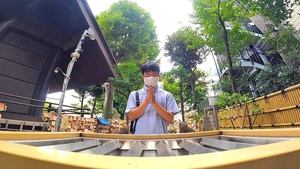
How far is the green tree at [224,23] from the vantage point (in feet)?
35.6

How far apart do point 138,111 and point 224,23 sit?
10.1 m

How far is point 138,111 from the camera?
242 centimetres

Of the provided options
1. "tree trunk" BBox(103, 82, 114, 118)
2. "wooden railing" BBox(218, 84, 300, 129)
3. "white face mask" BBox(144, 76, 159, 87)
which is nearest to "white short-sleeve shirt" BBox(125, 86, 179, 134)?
"white face mask" BBox(144, 76, 159, 87)

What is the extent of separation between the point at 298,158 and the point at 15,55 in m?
7.13

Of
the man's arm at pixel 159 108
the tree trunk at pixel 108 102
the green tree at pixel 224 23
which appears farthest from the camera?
the tree trunk at pixel 108 102

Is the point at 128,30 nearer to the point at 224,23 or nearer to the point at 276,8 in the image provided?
the point at 224,23

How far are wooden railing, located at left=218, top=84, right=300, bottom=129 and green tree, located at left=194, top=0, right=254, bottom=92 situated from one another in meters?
1.79

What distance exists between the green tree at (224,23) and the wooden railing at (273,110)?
1794 millimetres

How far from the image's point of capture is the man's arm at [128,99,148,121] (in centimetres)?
240

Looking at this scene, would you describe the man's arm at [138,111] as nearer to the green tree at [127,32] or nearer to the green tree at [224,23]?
the green tree at [224,23]

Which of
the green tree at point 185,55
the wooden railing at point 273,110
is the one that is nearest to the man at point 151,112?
the wooden railing at point 273,110

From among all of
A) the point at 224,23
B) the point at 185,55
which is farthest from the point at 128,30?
the point at 224,23

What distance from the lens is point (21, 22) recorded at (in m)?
6.33

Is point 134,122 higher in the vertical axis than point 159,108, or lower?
lower
